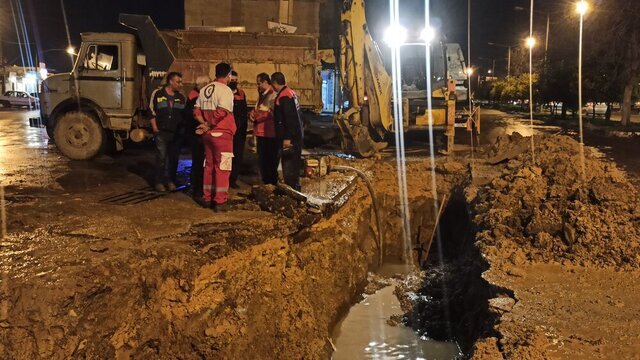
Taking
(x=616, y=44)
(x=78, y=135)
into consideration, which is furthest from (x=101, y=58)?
(x=616, y=44)

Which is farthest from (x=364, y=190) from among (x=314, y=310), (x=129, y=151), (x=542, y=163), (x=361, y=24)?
(x=129, y=151)

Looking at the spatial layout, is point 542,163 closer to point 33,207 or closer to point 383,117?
point 383,117

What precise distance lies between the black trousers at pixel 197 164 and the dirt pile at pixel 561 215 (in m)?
3.82

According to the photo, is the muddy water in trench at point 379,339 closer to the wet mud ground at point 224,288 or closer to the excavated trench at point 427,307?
the excavated trench at point 427,307

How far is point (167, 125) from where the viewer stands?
287 inches

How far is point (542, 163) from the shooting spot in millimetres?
8172

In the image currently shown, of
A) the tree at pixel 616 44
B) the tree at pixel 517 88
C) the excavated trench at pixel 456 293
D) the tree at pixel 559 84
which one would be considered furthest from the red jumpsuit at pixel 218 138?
the tree at pixel 517 88

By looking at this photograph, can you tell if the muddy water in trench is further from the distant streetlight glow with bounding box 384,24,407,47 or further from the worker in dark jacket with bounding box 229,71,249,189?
the distant streetlight glow with bounding box 384,24,407,47

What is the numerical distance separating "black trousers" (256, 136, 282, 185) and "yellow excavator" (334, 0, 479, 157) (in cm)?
443

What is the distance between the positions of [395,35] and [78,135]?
8.30 m

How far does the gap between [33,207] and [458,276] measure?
564cm

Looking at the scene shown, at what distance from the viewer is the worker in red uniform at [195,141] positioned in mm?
6812

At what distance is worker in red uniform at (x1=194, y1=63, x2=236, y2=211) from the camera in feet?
20.0

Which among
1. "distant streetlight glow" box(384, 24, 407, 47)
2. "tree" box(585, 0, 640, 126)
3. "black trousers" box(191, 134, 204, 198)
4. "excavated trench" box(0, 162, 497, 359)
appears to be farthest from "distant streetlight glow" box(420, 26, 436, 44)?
"tree" box(585, 0, 640, 126)
